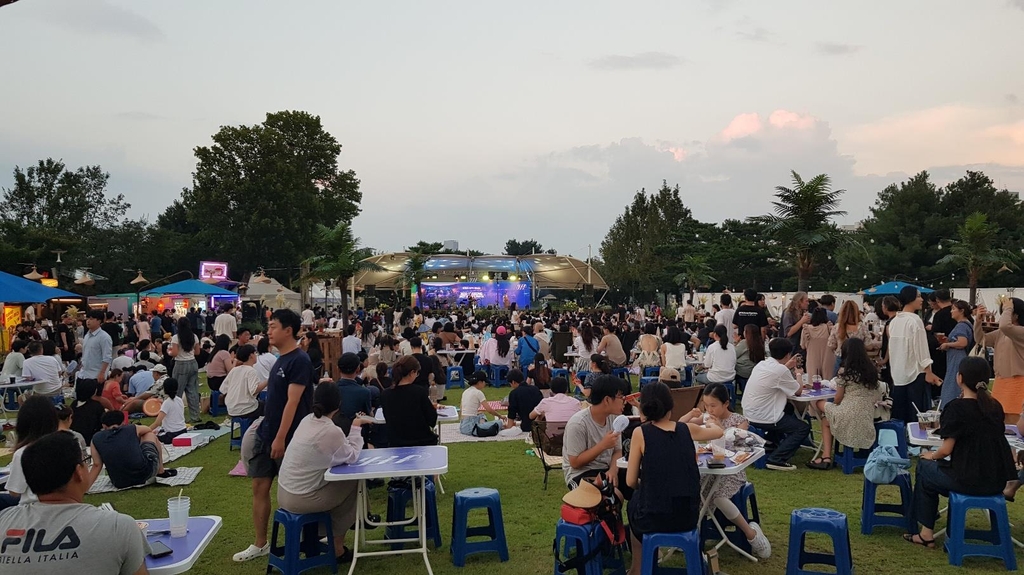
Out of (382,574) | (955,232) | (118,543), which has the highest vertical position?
(955,232)

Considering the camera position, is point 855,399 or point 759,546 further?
point 855,399

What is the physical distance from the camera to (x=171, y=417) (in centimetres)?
901

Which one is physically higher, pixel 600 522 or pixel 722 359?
pixel 722 359

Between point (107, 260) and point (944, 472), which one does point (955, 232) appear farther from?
point (107, 260)

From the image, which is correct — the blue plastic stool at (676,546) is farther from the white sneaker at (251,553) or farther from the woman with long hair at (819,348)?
the woman with long hair at (819,348)

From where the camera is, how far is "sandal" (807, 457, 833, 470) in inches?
283

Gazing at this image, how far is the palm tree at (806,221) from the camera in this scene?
46.2 ft

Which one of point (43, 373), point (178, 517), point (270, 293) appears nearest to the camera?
point (178, 517)

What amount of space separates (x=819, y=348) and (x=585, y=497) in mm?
5896

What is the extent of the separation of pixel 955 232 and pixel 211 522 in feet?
112

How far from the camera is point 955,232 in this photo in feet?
101

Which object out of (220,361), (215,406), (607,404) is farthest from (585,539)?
(215,406)

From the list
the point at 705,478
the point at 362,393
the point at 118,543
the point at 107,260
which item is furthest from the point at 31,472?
the point at 107,260

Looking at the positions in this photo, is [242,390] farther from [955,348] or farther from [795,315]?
[955,348]
